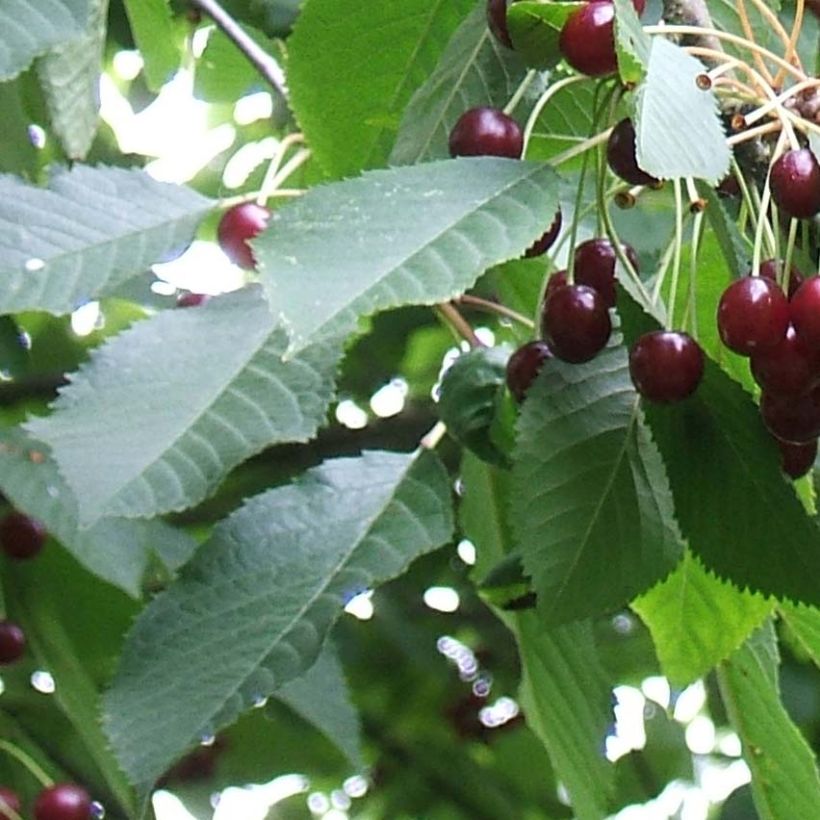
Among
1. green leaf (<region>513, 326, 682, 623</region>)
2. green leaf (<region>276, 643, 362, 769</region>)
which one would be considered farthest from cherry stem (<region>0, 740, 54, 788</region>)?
green leaf (<region>513, 326, 682, 623</region>)

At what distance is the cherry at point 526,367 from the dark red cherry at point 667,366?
111 mm

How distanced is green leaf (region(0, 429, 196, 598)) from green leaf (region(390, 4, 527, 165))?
1.49ft

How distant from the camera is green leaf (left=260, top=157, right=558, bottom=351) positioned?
651mm

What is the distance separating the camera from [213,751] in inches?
87.2

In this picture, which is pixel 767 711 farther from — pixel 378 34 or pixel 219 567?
pixel 378 34

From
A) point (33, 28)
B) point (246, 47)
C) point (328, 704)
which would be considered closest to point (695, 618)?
point (328, 704)

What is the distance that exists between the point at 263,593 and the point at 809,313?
1.25 ft

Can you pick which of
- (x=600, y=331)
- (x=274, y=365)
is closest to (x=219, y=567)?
(x=274, y=365)

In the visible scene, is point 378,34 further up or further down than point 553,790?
further up

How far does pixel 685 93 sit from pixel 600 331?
0.16 meters

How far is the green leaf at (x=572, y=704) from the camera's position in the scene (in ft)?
3.50

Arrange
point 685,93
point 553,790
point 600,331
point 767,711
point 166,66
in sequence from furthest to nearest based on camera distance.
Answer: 1. point 553,790
2. point 166,66
3. point 767,711
4. point 600,331
5. point 685,93

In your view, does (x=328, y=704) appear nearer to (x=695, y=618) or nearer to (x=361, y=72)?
(x=695, y=618)

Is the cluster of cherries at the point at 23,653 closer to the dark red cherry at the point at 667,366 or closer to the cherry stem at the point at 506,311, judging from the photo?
the cherry stem at the point at 506,311
